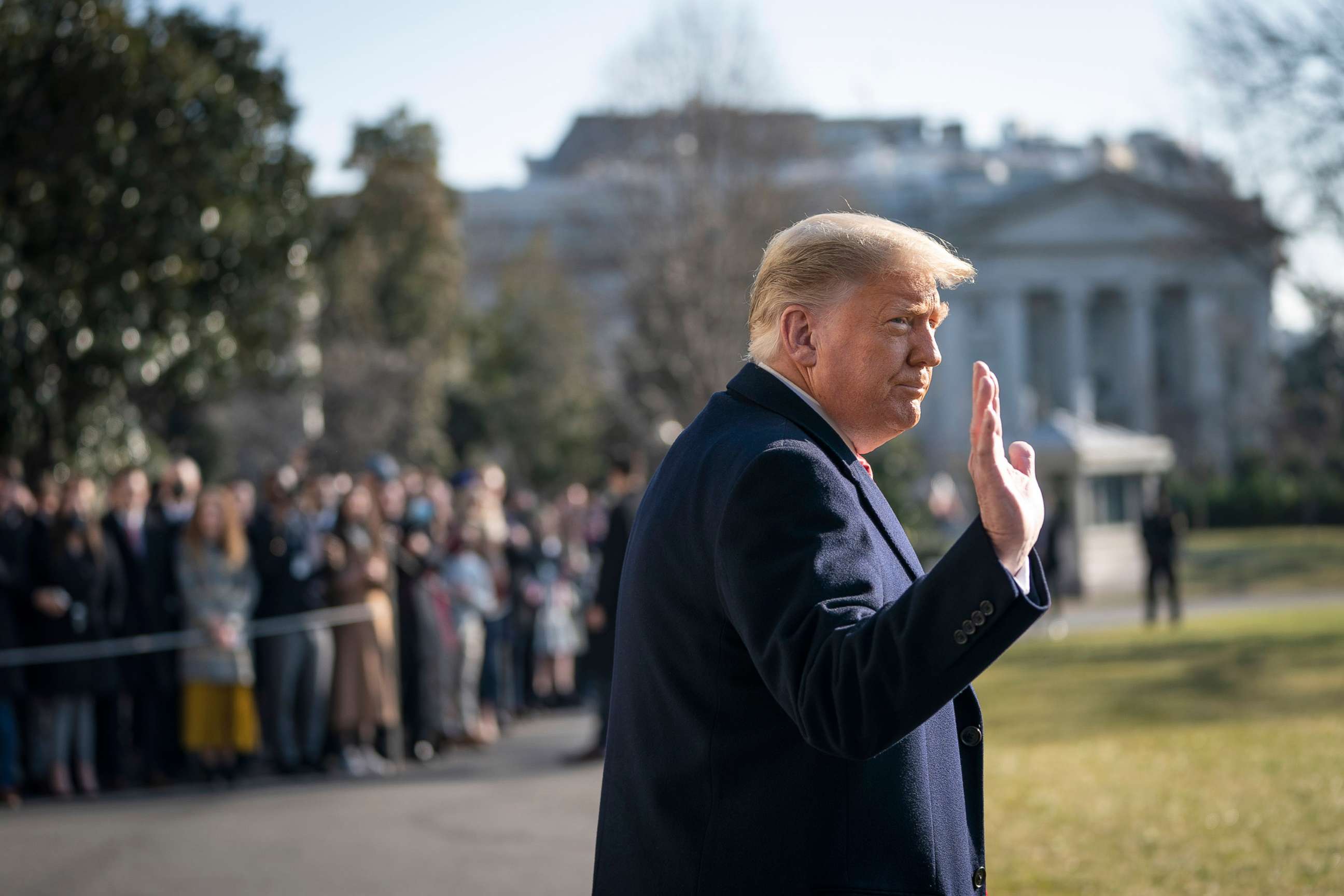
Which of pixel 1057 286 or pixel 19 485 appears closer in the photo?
pixel 19 485

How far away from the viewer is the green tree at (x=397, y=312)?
50.8m

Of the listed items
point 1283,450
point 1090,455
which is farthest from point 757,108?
point 1283,450

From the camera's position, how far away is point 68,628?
38.2 ft

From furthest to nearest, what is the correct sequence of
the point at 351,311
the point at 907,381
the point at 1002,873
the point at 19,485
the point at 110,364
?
the point at 351,311, the point at 110,364, the point at 19,485, the point at 1002,873, the point at 907,381

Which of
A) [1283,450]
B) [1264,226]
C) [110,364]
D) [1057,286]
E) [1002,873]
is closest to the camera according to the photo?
[1002,873]

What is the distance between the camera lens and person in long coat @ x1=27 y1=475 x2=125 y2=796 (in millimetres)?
11500

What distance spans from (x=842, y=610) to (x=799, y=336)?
0.58m

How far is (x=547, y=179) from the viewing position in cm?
9469

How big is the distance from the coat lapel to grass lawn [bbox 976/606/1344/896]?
4.59 meters

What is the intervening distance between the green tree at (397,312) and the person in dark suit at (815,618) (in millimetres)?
48317

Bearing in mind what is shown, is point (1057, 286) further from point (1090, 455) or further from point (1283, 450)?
point (1090, 455)

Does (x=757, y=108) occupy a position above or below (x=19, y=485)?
above

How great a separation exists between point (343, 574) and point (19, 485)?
8.23ft

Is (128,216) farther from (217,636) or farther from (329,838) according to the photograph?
(329,838)
